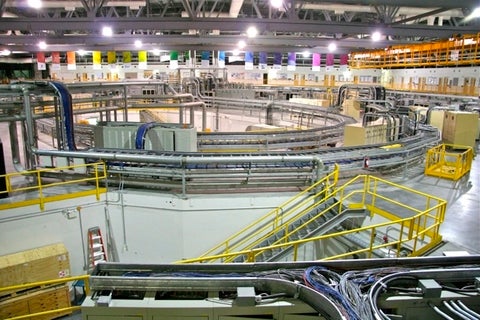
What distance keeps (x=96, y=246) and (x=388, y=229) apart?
6.55 meters

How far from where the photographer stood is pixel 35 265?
23.7 feet

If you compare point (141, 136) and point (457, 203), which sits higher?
point (141, 136)

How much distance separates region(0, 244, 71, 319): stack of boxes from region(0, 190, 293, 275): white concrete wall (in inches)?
20.6

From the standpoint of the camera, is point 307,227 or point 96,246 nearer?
point 307,227

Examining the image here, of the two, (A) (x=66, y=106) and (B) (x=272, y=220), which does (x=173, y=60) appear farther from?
(B) (x=272, y=220)

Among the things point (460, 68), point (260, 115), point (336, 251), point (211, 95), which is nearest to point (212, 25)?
point (336, 251)

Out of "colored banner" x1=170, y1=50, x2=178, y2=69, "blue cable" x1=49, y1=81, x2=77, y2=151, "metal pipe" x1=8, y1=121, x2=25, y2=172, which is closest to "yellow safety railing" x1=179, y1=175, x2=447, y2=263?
"blue cable" x1=49, y1=81, x2=77, y2=151

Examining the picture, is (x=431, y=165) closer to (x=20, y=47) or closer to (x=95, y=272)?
(x=95, y=272)

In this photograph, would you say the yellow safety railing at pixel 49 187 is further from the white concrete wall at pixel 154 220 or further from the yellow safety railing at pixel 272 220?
the yellow safety railing at pixel 272 220

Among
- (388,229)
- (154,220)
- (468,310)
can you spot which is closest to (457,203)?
(388,229)

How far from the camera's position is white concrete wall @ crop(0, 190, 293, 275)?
314 inches

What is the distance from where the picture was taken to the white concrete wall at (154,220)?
26.2ft

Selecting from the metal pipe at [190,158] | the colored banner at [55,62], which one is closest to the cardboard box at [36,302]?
the metal pipe at [190,158]

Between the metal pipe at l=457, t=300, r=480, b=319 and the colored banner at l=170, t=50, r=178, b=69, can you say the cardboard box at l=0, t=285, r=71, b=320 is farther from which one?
the colored banner at l=170, t=50, r=178, b=69
